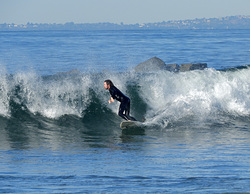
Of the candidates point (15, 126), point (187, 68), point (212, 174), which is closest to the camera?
point (212, 174)

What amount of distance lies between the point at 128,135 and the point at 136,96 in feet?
17.8

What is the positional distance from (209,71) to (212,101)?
11.0 ft

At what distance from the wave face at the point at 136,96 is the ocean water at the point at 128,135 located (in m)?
0.04

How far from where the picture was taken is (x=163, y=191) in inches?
277

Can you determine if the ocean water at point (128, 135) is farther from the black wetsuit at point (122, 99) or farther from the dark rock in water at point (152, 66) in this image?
the dark rock in water at point (152, 66)

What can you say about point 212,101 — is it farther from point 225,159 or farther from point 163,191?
point 163,191

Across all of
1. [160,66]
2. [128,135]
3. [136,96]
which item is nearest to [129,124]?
[128,135]

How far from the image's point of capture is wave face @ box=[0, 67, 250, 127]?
1580 centimetres

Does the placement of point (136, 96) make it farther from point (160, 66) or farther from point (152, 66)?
point (152, 66)

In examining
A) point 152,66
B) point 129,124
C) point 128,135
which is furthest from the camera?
point 152,66

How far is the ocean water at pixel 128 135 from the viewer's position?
301 inches

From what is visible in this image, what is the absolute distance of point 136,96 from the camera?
59.4ft

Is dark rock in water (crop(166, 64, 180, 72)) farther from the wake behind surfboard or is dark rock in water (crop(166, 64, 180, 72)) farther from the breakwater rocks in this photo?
the wake behind surfboard

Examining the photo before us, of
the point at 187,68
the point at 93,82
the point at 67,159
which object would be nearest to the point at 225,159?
the point at 67,159
